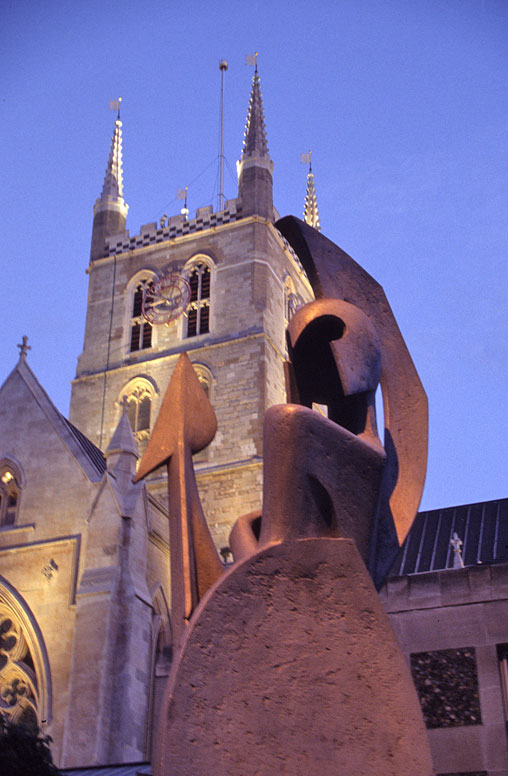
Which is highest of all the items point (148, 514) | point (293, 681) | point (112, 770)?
point (148, 514)

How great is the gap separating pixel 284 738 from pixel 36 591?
644 inches

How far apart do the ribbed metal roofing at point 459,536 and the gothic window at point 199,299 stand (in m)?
13.8

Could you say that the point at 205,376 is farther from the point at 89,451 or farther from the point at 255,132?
the point at 255,132

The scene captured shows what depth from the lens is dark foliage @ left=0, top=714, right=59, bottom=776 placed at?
13445 millimetres

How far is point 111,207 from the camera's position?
44.6m

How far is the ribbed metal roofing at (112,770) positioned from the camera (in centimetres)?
1648

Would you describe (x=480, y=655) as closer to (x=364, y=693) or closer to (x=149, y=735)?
(x=364, y=693)

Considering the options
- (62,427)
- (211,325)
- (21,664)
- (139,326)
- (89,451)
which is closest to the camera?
(21,664)

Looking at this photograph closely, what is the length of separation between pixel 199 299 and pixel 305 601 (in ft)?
108

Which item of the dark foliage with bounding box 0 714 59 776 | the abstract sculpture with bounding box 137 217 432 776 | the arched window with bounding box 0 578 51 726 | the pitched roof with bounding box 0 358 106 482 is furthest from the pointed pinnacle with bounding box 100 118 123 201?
the abstract sculpture with bounding box 137 217 432 776

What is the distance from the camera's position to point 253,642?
6547mm

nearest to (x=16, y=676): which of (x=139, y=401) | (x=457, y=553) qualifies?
(x=457, y=553)

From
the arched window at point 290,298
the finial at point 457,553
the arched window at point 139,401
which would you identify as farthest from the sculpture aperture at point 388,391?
the arched window at point 290,298

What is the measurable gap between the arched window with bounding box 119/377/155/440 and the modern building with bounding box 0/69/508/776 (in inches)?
2.1
